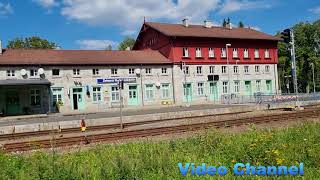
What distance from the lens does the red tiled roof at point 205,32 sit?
167ft

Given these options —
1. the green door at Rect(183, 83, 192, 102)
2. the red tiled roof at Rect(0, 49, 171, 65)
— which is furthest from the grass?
the green door at Rect(183, 83, 192, 102)

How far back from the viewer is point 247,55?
5462 cm

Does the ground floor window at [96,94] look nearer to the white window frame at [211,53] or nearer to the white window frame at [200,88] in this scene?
the white window frame at [200,88]

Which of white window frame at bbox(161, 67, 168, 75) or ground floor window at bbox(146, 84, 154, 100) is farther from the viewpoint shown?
white window frame at bbox(161, 67, 168, 75)

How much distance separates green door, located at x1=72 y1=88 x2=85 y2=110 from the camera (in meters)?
41.5

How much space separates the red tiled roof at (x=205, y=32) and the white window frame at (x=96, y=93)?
469 inches

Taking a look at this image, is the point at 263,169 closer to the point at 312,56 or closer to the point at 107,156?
the point at 107,156

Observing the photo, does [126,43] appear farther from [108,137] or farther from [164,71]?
[108,137]

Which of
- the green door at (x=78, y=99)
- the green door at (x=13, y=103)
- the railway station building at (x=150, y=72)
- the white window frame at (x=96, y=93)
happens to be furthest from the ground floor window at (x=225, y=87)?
the green door at (x=13, y=103)

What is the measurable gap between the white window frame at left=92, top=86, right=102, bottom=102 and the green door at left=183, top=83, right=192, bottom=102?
1085 cm

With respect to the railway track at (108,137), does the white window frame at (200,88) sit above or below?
above

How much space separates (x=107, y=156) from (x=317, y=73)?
→ 76883 mm

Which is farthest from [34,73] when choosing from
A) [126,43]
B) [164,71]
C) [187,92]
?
[126,43]

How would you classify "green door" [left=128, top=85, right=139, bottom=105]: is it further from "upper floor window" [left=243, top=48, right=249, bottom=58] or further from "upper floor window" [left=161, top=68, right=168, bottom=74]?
"upper floor window" [left=243, top=48, right=249, bottom=58]
